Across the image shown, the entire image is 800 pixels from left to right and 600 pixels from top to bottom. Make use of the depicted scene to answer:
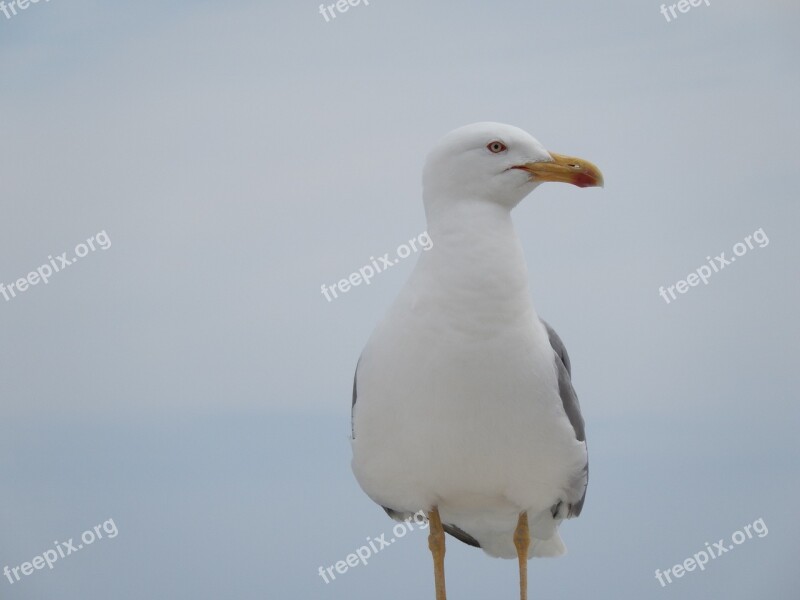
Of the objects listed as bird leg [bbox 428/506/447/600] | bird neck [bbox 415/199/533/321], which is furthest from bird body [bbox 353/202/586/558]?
bird leg [bbox 428/506/447/600]

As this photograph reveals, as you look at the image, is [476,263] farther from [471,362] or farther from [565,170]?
[565,170]

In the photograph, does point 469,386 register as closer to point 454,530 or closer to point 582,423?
point 582,423

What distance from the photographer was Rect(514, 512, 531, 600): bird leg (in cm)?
441

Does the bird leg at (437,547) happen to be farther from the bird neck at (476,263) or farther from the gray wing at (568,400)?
the bird neck at (476,263)

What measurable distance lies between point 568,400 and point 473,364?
439 mm

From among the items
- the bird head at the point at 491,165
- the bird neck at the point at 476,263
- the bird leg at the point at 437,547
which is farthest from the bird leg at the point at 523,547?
the bird head at the point at 491,165

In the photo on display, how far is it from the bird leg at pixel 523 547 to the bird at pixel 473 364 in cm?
12

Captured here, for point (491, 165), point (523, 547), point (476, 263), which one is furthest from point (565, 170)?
point (523, 547)

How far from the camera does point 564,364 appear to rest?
4.36 meters

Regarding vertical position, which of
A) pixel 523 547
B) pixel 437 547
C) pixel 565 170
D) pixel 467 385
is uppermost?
pixel 565 170

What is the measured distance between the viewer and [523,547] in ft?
14.5

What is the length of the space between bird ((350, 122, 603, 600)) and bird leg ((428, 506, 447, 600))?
3.6 inches

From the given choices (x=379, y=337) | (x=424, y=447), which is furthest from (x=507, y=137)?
(x=424, y=447)

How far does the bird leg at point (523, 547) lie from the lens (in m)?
4.41
